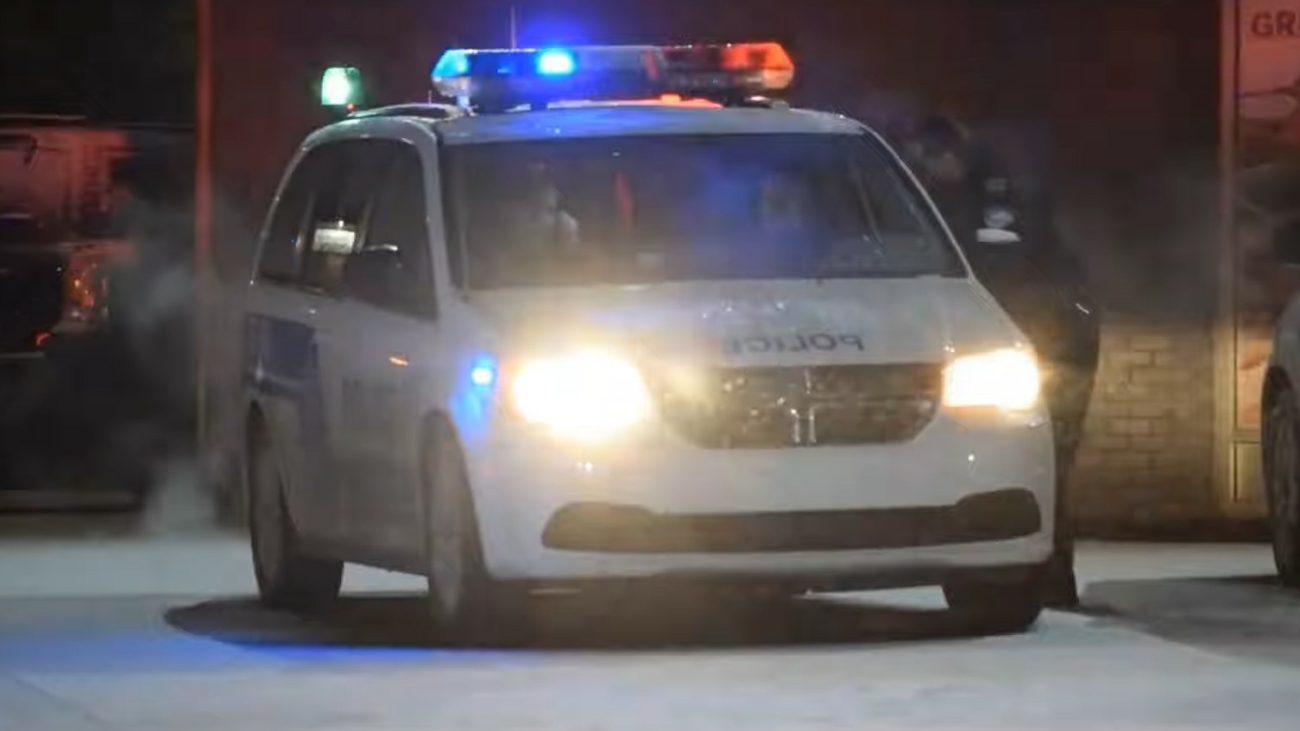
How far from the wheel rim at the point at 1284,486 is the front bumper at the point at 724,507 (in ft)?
8.45

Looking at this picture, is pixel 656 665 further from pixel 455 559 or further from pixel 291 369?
pixel 291 369

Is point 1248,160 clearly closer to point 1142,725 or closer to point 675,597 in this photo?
point 675,597

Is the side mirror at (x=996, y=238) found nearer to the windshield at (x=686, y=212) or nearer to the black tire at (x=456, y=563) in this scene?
the windshield at (x=686, y=212)

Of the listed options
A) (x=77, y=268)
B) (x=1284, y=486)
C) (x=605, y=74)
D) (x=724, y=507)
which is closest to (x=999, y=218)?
(x=1284, y=486)

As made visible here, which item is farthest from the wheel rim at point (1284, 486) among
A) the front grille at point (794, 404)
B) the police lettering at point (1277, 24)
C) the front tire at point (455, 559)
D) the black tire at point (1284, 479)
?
the front tire at point (455, 559)

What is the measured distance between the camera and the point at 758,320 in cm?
1010

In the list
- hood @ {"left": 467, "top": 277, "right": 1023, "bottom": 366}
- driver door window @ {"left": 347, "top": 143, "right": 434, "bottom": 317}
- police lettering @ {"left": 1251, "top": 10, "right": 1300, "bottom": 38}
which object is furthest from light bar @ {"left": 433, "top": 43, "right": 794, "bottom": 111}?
police lettering @ {"left": 1251, "top": 10, "right": 1300, "bottom": 38}

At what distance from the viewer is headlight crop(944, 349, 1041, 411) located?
10070mm

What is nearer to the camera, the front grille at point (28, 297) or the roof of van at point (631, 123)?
the roof of van at point (631, 123)

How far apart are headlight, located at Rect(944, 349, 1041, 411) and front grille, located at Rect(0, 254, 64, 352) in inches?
282

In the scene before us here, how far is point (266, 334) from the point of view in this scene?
12039 millimetres

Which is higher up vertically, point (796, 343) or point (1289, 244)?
point (1289, 244)

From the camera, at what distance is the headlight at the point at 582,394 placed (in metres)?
9.85

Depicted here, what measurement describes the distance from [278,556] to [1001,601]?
2646mm
